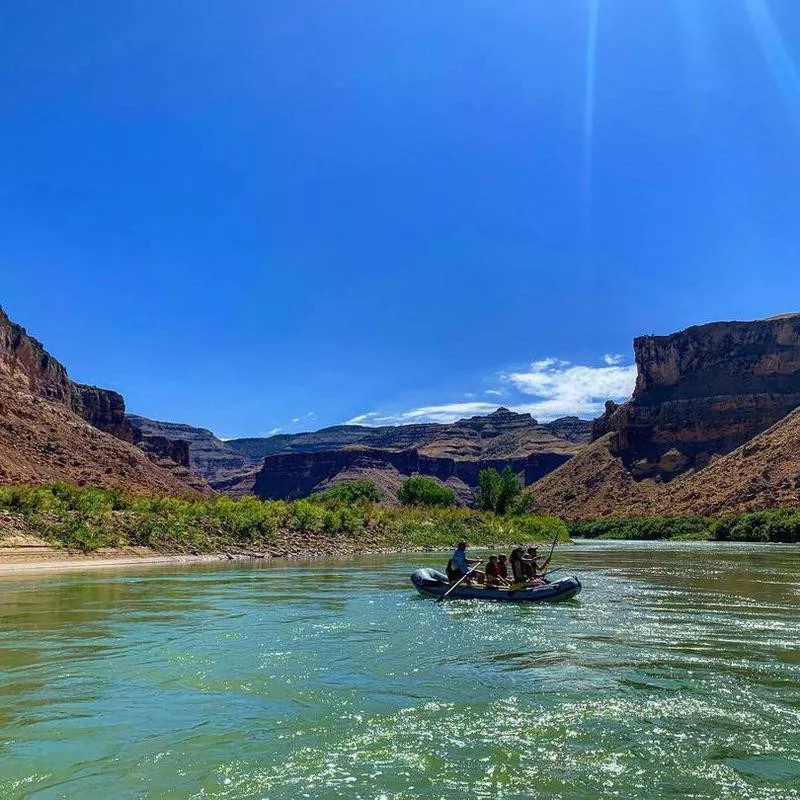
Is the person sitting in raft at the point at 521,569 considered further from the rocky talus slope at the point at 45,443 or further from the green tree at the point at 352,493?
the green tree at the point at 352,493

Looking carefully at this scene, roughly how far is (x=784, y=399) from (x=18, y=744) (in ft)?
484

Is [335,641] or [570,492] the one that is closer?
[335,641]

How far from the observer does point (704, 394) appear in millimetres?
148875

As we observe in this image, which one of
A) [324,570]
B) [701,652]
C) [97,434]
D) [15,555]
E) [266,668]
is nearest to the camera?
[266,668]

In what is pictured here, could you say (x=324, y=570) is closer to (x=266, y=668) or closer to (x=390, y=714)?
(x=266, y=668)

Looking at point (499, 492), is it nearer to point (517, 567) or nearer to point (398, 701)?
point (517, 567)

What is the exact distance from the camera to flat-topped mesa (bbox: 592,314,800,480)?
13488 cm

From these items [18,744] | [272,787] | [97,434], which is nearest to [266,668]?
[18,744]

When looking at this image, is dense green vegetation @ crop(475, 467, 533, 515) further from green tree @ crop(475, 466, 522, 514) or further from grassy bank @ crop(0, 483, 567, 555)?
grassy bank @ crop(0, 483, 567, 555)

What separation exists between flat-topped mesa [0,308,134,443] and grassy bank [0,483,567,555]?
36290 millimetres

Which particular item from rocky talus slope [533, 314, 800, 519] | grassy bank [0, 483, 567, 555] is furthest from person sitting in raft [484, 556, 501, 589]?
rocky talus slope [533, 314, 800, 519]

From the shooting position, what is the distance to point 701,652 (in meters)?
12.0

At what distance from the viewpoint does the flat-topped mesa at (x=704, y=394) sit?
135m

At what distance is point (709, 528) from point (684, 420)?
67.0 m
